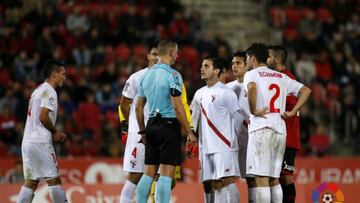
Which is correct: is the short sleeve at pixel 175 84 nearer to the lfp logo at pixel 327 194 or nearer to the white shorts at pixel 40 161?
the white shorts at pixel 40 161

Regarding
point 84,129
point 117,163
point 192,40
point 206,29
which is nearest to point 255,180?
point 117,163

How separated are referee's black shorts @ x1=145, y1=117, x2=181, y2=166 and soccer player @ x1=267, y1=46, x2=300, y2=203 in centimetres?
179

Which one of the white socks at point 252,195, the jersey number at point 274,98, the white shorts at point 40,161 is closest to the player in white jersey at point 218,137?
the white socks at point 252,195

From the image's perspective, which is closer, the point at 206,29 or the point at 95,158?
the point at 95,158

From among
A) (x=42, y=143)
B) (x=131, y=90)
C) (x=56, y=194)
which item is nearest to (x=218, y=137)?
(x=131, y=90)

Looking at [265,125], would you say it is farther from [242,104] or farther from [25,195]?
[25,195]

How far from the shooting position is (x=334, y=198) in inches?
546

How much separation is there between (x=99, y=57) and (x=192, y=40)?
276 centimetres

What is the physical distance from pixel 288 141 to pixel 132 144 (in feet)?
Answer: 7.00

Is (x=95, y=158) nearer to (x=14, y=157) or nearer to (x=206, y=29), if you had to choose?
(x=14, y=157)

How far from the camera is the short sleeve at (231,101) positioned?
503 inches

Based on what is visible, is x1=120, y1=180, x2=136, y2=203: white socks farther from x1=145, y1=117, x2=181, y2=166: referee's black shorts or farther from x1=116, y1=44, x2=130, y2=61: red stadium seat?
x1=116, y1=44, x2=130, y2=61: red stadium seat

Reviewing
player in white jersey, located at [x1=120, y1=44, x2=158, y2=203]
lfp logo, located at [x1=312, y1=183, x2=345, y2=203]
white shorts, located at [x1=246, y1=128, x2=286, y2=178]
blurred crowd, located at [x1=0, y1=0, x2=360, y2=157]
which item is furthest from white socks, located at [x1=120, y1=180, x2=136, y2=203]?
blurred crowd, located at [x1=0, y1=0, x2=360, y2=157]

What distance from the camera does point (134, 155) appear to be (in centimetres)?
1291
